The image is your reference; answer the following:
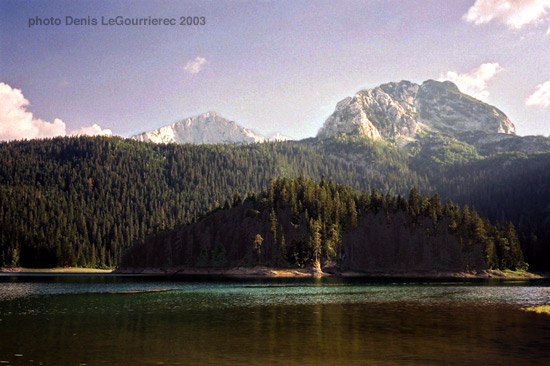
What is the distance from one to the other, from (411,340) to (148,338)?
25.7 meters

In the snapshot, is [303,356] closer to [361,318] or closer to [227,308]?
[361,318]

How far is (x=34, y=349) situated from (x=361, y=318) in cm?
3792

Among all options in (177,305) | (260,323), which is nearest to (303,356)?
(260,323)

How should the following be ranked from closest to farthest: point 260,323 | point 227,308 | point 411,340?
point 411,340, point 260,323, point 227,308

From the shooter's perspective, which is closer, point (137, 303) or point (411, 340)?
point (411, 340)

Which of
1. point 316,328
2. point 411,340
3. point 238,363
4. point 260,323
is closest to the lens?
point 238,363

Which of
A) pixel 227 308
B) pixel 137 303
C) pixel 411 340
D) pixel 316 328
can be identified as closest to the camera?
pixel 411 340

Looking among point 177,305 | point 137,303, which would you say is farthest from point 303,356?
point 137,303

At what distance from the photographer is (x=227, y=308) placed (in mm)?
74750

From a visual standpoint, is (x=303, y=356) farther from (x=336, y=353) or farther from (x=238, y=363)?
(x=238, y=363)

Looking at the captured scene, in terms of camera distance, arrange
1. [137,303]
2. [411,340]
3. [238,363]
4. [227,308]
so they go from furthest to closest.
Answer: [137,303] < [227,308] < [411,340] < [238,363]

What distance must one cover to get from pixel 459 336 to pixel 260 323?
74.7 feet

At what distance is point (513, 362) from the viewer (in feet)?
118

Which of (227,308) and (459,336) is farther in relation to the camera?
(227,308)
